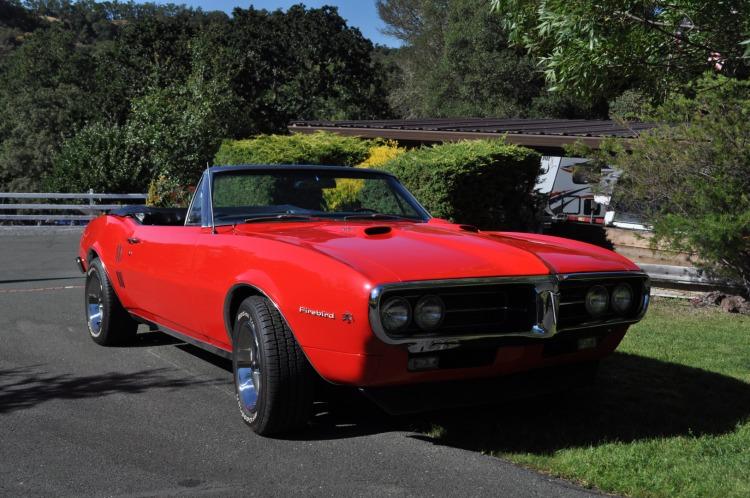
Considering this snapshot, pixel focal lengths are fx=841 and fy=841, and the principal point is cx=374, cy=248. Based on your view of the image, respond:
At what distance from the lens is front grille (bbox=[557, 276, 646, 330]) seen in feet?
14.9

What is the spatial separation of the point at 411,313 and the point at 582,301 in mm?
1087

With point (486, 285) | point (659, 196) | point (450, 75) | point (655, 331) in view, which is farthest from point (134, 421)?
point (450, 75)

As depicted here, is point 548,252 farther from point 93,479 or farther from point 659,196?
point 659,196

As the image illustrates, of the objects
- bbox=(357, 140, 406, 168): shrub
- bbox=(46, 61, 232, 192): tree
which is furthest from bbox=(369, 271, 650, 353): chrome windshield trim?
bbox=(46, 61, 232, 192): tree

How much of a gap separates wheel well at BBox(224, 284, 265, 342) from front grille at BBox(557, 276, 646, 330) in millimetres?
1749

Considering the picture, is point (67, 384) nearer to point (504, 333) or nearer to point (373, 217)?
point (373, 217)

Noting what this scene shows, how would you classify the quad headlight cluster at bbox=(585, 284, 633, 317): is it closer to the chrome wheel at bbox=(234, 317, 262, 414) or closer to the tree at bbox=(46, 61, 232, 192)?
the chrome wheel at bbox=(234, 317, 262, 414)

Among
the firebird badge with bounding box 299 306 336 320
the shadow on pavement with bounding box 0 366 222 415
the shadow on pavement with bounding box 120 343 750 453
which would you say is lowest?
the shadow on pavement with bounding box 0 366 222 415

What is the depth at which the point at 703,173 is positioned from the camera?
909 cm

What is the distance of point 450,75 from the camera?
44.0 m

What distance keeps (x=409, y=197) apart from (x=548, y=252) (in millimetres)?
1636

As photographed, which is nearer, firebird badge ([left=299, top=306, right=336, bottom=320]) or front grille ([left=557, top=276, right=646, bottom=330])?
firebird badge ([left=299, top=306, right=336, bottom=320])

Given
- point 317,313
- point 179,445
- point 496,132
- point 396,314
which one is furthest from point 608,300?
point 496,132

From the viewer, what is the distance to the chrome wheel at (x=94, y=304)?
7.22 m
